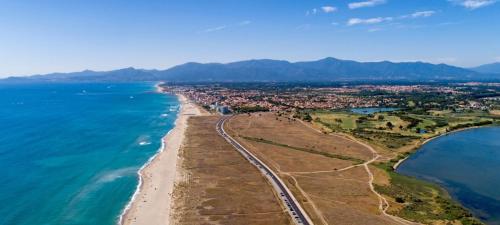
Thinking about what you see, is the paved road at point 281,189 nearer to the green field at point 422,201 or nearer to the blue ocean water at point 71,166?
the green field at point 422,201

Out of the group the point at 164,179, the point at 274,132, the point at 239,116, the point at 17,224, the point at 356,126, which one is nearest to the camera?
the point at 17,224

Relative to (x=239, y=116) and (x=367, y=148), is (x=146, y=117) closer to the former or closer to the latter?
(x=239, y=116)

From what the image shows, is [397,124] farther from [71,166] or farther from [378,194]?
[71,166]

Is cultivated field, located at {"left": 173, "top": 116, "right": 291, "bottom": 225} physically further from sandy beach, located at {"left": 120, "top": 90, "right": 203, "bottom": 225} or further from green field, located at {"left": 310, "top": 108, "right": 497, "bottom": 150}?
green field, located at {"left": 310, "top": 108, "right": 497, "bottom": 150}

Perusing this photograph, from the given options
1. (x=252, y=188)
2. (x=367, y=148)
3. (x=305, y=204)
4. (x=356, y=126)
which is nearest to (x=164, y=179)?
(x=252, y=188)

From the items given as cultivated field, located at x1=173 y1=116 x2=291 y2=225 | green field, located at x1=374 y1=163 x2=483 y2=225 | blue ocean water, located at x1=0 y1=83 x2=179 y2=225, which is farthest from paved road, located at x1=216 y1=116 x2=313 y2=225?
blue ocean water, located at x1=0 y1=83 x2=179 y2=225

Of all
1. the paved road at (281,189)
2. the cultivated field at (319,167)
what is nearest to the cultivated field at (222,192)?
the paved road at (281,189)
